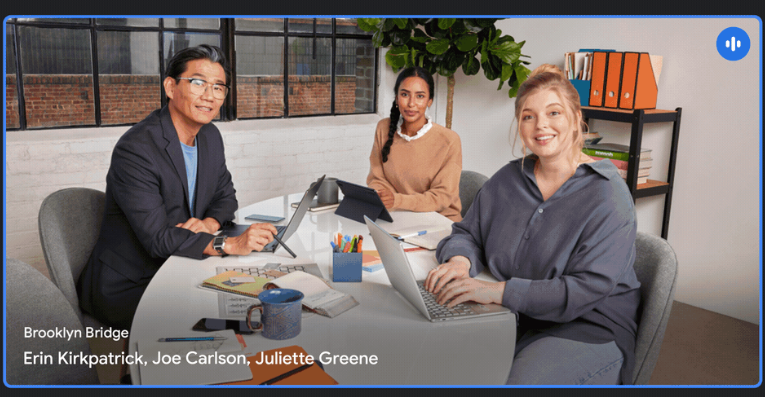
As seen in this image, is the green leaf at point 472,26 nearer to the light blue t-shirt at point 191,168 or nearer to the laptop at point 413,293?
the light blue t-shirt at point 191,168

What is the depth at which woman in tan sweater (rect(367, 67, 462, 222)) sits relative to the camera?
261 cm

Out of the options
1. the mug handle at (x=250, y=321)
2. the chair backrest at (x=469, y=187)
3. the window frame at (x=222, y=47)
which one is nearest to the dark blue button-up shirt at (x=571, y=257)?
the mug handle at (x=250, y=321)

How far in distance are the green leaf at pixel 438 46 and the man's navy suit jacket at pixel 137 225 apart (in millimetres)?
→ 2140

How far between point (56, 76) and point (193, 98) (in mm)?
1775

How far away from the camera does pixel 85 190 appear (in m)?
2.01

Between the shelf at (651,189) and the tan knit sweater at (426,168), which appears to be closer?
the tan knit sweater at (426,168)

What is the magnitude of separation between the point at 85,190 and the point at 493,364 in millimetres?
1505

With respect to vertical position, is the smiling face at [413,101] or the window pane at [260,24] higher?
the window pane at [260,24]

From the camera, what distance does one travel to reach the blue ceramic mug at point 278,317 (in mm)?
1217

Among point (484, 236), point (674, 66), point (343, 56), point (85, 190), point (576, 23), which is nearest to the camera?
point (484, 236)

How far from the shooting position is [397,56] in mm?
4016

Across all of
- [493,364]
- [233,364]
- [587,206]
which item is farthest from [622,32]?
[233,364]

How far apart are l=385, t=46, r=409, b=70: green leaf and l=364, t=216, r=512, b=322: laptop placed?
2686mm

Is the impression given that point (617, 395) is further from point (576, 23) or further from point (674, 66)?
point (576, 23)
